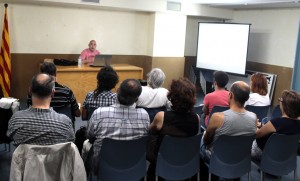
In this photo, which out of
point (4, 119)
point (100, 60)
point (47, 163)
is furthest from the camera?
point (100, 60)

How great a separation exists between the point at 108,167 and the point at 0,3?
5.18m

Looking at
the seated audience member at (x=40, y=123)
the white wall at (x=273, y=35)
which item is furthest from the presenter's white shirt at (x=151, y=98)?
the white wall at (x=273, y=35)

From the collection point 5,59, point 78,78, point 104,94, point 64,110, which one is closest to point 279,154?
point 104,94

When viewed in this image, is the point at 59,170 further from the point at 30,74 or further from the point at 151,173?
the point at 30,74

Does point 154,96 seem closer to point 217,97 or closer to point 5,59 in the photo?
point 217,97

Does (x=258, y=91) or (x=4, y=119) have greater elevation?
(x=258, y=91)

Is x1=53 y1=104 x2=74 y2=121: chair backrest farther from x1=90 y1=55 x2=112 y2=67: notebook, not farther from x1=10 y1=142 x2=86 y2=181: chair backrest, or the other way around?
x1=90 y1=55 x2=112 y2=67: notebook

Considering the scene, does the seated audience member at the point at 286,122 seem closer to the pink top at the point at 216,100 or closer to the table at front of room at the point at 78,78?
the pink top at the point at 216,100

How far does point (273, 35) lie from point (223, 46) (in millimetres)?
1242

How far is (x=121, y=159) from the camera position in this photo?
2.35 m

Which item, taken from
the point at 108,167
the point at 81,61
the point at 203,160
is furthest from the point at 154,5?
the point at 108,167

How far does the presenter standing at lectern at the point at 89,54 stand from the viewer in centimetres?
678

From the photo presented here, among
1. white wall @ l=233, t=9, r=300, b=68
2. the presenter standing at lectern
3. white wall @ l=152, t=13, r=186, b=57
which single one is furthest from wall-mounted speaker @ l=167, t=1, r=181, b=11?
the presenter standing at lectern

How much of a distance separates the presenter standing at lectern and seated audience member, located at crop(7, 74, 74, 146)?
15.1 feet
